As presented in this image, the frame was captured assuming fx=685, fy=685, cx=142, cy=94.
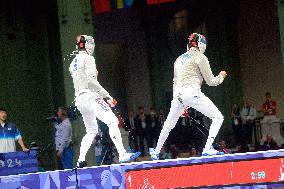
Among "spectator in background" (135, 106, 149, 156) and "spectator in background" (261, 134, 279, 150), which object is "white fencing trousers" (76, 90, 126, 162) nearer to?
"spectator in background" (261, 134, 279, 150)

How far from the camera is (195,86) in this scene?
10062 millimetres

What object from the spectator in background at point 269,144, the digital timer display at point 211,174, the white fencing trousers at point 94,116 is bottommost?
the spectator in background at point 269,144

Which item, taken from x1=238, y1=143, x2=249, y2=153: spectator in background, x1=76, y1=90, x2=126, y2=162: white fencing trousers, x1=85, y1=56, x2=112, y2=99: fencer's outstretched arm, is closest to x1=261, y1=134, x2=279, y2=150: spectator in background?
x1=238, y1=143, x2=249, y2=153: spectator in background

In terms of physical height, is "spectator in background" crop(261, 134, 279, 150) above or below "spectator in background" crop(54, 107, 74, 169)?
below

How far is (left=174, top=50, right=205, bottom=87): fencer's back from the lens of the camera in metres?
10.1

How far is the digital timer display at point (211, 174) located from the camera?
859cm

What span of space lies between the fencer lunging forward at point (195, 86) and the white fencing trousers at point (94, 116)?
2.56ft

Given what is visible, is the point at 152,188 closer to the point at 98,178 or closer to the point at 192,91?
the point at 98,178

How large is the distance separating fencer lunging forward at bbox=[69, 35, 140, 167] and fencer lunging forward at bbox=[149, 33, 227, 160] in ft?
2.65

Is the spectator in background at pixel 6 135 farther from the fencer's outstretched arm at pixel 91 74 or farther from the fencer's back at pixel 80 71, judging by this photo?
the fencer's outstretched arm at pixel 91 74

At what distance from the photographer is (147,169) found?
873cm

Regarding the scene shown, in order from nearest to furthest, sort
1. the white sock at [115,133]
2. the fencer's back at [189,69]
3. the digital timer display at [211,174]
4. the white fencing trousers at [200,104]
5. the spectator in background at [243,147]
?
the digital timer display at [211,174] < the white sock at [115,133] < the white fencing trousers at [200,104] < the fencer's back at [189,69] < the spectator in background at [243,147]

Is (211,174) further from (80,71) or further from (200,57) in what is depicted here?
(80,71)

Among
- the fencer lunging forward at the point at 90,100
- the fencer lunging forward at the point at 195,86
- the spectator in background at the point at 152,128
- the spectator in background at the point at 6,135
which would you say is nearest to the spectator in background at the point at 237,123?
the spectator in background at the point at 152,128
